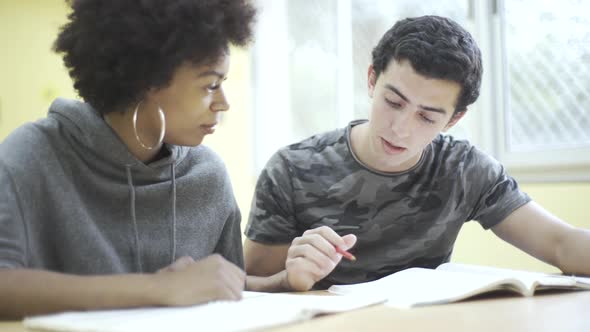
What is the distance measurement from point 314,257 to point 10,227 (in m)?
0.51

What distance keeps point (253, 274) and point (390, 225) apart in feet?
1.09

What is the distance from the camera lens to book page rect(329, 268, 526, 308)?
971 millimetres

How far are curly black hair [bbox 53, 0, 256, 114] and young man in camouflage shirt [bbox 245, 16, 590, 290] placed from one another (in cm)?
48

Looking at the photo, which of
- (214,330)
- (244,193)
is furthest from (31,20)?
(214,330)

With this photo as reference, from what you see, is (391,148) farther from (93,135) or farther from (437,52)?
(93,135)

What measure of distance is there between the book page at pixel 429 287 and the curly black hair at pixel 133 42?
0.48m

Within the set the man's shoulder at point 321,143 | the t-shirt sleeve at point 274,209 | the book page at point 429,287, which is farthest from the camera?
the man's shoulder at point 321,143

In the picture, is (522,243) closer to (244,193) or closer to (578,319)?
(578,319)

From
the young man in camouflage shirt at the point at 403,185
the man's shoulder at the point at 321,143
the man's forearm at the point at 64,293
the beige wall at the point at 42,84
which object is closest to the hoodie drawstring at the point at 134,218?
the man's forearm at the point at 64,293

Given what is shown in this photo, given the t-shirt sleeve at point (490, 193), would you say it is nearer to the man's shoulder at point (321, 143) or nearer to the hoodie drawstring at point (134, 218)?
the man's shoulder at point (321, 143)

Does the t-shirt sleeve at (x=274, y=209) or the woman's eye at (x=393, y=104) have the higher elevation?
the woman's eye at (x=393, y=104)

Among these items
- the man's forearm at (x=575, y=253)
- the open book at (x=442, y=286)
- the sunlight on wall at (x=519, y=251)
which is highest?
the open book at (x=442, y=286)

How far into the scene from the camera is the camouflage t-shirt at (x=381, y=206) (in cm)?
149

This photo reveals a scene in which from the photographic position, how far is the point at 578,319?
0.84 meters
